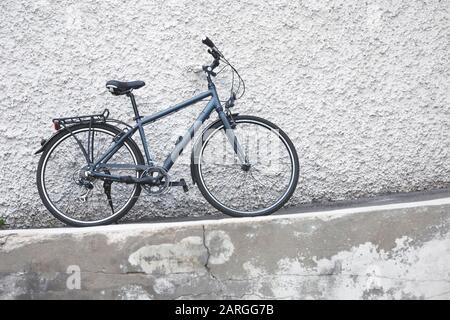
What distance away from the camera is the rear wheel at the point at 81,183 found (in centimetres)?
448

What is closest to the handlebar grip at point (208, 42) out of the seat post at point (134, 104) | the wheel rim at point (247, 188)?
the seat post at point (134, 104)

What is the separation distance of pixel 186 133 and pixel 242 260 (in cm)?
114

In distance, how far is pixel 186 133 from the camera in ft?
15.0

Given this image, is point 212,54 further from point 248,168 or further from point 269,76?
point 248,168

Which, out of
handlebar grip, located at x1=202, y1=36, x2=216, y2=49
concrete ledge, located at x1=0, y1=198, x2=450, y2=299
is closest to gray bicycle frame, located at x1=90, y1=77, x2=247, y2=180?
handlebar grip, located at x1=202, y1=36, x2=216, y2=49

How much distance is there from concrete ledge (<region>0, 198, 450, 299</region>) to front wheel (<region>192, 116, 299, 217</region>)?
683 millimetres

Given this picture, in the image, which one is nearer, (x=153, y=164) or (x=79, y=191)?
(x=153, y=164)

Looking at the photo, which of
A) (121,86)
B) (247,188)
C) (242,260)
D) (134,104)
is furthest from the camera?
(247,188)

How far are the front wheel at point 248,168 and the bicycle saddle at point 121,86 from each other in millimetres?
606

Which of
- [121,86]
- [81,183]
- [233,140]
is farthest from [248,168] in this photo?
[81,183]

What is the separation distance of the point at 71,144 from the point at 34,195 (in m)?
0.51

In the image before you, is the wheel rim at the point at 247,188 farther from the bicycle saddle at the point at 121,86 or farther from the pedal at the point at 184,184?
the bicycle saddle at the point at 121,86

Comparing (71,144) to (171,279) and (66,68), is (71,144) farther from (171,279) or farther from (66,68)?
(171,279)
